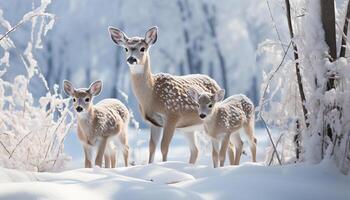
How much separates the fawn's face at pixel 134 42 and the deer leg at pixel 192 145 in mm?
923

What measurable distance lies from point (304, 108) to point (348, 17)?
0.58 metres

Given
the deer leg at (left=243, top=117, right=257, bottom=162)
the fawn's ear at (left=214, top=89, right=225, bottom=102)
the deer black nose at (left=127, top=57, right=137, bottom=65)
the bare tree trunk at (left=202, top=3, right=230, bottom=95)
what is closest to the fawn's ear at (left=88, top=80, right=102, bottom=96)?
the deer black nose at (left=127, top=57, right=137, bottom=65)

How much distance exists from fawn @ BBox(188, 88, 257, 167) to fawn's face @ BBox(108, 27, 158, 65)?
511mm

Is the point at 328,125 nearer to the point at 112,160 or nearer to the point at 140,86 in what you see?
the point at 140,86

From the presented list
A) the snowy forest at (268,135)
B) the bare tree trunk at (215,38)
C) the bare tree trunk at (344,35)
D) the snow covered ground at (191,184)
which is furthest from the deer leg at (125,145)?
the bare tree trunk at (215,38)

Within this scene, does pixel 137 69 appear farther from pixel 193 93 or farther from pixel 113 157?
pixel 113 157

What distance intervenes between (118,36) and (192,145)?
1196 mm

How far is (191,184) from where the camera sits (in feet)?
10.2

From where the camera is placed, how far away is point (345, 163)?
3459mm

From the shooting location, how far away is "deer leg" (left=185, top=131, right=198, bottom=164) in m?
5.56

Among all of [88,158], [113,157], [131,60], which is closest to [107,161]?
[113,157]

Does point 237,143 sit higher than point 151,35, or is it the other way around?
point 151,35

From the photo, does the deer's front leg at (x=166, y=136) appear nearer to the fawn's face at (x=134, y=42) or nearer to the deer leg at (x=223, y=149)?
the deer leg at (x=223, y=149)

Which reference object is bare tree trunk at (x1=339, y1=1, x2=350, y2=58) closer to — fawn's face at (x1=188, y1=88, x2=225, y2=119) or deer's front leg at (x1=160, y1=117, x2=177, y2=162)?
fawn's face at (x1=188, y1=88, x2=225, y2=119)
